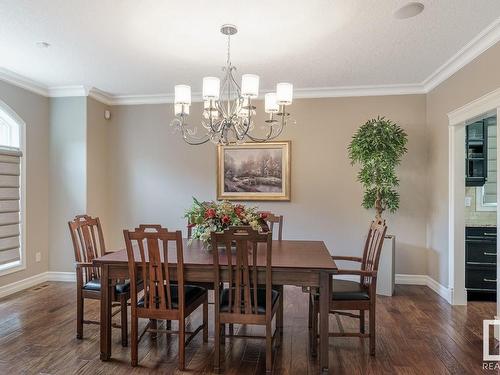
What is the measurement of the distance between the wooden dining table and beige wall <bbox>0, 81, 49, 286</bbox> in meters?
2.49

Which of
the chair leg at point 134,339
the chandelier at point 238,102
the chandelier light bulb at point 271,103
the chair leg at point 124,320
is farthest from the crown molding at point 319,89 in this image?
the chair leg at point 134,339

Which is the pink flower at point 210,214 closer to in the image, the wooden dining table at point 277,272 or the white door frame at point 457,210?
the wooden dining table at point 277,272

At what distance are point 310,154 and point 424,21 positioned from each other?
2.36 meters

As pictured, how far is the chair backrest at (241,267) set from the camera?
7.85ft

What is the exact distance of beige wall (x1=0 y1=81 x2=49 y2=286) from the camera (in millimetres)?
4558

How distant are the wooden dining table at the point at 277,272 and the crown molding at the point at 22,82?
288cm

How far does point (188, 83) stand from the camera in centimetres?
471

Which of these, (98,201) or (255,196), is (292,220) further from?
(98,201)

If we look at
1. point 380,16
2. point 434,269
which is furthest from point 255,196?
point 380,16

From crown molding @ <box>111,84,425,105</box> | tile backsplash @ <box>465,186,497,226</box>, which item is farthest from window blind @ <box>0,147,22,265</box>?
tile backsplash @ <box>465,186,497,226</box>

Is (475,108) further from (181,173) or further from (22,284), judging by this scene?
(22,284)

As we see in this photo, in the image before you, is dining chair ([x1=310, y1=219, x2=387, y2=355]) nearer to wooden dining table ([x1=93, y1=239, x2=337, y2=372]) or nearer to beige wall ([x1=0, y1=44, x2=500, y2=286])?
wooden dining table ([x1=93, y1=239, x2=337, y2=372])

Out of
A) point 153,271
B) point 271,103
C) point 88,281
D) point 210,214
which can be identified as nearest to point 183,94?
point 271,103

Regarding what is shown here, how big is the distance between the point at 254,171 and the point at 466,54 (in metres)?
2.89
